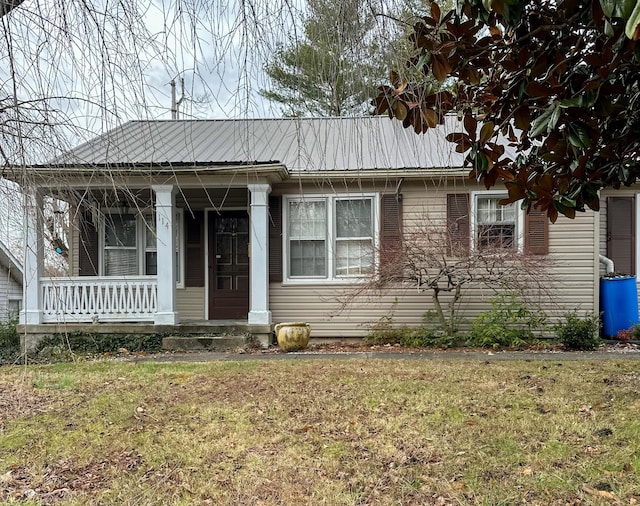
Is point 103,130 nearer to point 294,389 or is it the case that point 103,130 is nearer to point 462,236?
point 294,389

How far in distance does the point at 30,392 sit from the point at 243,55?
185 inches

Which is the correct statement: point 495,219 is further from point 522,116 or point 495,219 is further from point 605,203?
point 522,116

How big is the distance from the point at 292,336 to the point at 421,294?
8.13 feet

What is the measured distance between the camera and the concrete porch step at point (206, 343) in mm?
7871

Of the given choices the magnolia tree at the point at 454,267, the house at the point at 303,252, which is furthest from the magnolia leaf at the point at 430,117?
the magnolia tree at the point at 454,267

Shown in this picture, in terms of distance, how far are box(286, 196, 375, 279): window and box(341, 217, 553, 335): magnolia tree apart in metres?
0.66

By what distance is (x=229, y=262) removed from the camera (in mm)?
9711

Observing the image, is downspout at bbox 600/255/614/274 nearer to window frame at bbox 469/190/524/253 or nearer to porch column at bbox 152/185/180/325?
window frame at bbox 469/190/524/253

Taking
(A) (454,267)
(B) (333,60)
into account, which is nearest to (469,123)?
(B) (333,60)

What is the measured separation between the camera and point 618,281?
8242 millimetres

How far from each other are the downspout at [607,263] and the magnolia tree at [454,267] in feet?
4.32

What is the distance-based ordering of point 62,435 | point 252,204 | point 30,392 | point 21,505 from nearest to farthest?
point 21,505, point 62,435, point 30,392, point 252,204

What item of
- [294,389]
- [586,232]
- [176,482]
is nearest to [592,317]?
[586,232]

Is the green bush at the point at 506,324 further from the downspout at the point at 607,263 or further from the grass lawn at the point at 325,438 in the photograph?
the grass lawn at the point at 325,438
